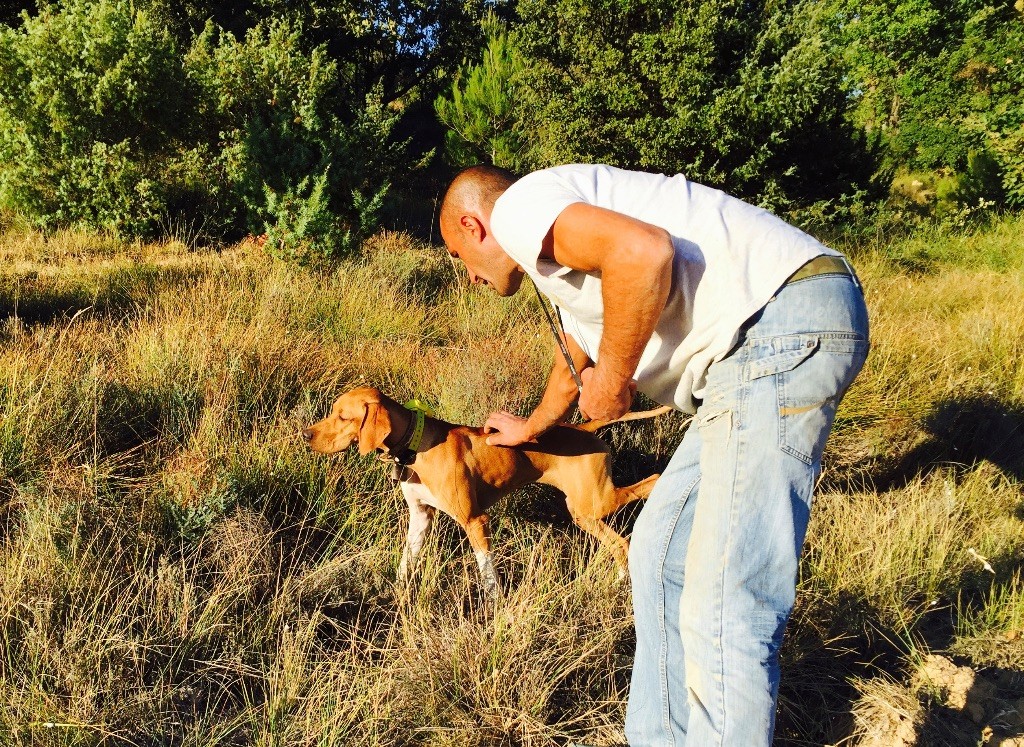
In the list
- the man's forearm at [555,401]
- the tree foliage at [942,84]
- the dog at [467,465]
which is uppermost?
the tree foliage at [942,84]

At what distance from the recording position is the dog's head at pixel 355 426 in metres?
3.21

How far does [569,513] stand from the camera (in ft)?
13.2

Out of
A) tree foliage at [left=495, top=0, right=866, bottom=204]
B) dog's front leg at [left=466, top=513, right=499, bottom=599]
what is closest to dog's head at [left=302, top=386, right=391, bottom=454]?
dog's front leg at [left=466, top=513, right=499, bottom=599]

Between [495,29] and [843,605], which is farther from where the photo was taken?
[495,29]

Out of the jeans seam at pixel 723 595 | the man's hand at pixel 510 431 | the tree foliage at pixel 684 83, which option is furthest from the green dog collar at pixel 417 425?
the tree foliage at pixel 684 83

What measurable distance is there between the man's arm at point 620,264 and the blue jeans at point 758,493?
12.2 inches

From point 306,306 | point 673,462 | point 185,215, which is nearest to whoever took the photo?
point 673,462

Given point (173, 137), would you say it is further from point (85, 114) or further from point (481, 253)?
point (481, 253)

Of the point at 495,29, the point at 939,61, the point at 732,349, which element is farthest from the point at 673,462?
the point at 939,61

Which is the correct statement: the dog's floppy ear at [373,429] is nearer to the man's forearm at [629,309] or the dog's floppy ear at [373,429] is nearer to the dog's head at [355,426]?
the dog's head at [355,426]

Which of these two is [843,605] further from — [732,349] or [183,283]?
[183,283]

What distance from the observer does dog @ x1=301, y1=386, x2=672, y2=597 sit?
3254 millimetres

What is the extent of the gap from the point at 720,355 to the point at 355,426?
179 cm

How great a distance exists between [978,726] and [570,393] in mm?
2045
